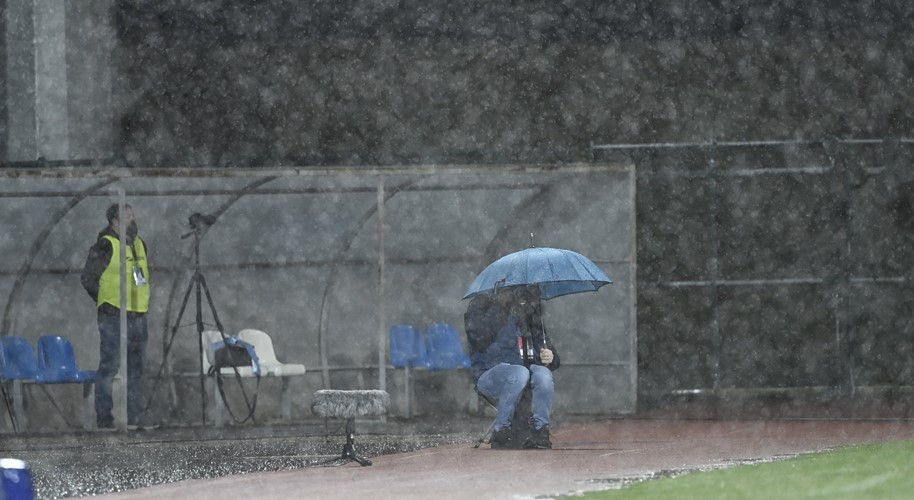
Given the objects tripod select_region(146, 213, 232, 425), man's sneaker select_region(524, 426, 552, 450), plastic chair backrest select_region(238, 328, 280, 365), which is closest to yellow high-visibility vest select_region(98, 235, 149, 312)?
tripod select_region(146, 213, 232, 425)

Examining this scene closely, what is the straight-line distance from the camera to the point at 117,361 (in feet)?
52.6

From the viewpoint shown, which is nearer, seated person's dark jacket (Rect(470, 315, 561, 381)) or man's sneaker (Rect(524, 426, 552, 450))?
man's sneaker (Rect(524, 426, 552, 450))

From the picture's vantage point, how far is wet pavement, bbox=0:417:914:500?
10.7 m

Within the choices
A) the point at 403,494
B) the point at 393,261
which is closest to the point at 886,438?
the point at 403,494

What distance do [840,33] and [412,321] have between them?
6.34 meters

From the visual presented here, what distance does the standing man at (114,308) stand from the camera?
15.8 metres

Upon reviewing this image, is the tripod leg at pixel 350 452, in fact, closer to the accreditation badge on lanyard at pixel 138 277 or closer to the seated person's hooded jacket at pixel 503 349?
the seated person's hooded jacket at pixel 503 349

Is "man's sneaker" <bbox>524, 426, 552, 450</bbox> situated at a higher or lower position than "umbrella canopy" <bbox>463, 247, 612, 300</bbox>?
lower

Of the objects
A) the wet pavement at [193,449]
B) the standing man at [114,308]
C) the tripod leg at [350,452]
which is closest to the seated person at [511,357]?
the wet pavement at [193,449]

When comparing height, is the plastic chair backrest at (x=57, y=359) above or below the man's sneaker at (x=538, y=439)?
above

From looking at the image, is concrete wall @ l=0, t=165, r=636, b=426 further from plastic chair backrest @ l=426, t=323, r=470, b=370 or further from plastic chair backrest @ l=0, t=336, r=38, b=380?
plastic chair backrest @ l=0, t=336, r=38, b=380

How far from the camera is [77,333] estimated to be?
17.8 meters

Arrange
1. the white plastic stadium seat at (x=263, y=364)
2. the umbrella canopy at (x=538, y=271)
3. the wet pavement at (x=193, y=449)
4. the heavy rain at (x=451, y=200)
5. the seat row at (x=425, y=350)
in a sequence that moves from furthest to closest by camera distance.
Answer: the seat row at (x=425, y=350) → the heavy rain at (x=451, y=200) → the white plastic stadium seat at (x=263, y=364) → the umbrella canopy at (x=538, y=271) → the wet pavement at (x=193, y=449)

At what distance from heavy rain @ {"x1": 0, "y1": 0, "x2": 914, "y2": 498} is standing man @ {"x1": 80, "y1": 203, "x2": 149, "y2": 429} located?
0.09 metres
